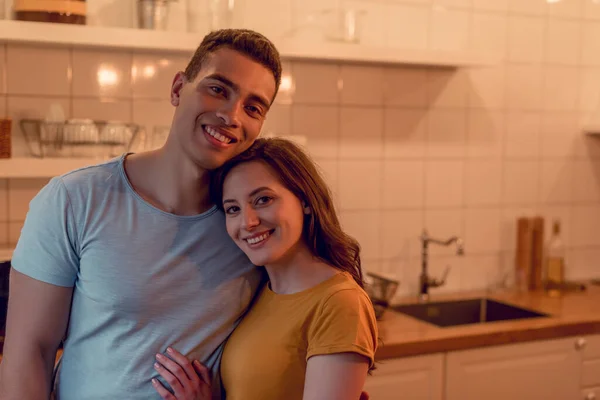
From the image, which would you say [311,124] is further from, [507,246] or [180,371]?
[180,371]

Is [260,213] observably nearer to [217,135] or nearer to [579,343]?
[217,135]

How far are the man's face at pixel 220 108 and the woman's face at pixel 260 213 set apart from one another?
6 centimetres

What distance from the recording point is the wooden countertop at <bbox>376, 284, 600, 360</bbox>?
7.84ft

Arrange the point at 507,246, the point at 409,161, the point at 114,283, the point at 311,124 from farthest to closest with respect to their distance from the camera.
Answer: the point at 507,246 → the point at 409,161 → the point at 311,124 → the point at 114,283

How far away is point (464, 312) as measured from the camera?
3043 millimetres

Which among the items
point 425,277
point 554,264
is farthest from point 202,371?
point 554,264

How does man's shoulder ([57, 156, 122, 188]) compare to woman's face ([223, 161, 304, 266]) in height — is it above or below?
above

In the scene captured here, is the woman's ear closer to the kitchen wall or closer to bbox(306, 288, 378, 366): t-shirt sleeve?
bbox(306, 288, 378, 366): t-shirt sleeve

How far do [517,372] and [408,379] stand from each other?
1.44 ft

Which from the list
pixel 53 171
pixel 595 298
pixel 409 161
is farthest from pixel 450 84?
pixel 53 171

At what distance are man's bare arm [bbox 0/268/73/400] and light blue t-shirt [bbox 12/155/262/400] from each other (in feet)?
0.08

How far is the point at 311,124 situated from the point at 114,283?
59.9 inches

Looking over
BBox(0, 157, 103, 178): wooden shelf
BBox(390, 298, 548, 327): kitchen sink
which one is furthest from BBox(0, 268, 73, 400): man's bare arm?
BBox(390, 298, 548, 327): kitchen sink

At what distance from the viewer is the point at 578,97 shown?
11.0 ft
